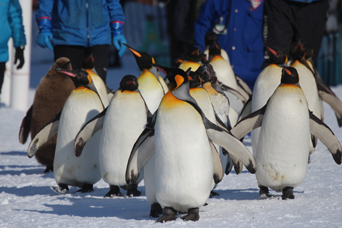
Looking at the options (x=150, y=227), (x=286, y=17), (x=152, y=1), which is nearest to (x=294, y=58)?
(x=286, y=17)

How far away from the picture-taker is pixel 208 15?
251 inches

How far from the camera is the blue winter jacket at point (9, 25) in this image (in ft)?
15.0

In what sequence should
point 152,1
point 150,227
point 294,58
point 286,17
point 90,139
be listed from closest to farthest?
point 150,227 < point 90,139 < point 294,58 < point 286,17 < point 152,1

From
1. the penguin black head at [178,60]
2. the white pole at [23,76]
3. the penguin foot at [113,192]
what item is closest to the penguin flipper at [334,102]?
the penguin black head at [178,60]

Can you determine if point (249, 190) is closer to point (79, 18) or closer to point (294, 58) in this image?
point (294, 58)

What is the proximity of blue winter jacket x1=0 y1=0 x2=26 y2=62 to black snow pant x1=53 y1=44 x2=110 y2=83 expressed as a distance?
1.23 ft

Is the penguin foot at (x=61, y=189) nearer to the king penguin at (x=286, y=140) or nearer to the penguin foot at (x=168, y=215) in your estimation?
the penguin foot at (x=168, y=215)

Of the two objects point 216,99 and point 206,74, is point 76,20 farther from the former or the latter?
point 216,99

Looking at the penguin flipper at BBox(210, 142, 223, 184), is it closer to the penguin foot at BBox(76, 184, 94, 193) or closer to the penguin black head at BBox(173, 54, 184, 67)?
the penguin foot at BBox(76, 184, 94, 193)

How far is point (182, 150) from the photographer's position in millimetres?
2553

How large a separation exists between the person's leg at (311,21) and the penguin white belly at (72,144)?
2548 mm

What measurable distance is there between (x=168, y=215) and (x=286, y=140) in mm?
861

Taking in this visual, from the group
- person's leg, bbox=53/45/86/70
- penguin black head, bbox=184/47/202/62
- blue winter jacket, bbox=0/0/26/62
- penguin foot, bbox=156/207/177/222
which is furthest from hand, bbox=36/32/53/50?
penguin foot, bbox=156/207/177/222

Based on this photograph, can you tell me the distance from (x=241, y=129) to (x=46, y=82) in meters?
1.76
